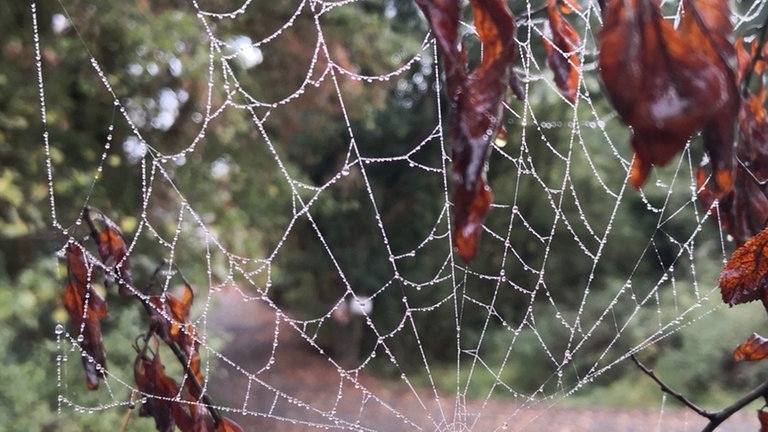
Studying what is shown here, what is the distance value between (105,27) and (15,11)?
394 mm

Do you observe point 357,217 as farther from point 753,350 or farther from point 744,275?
point 744,275

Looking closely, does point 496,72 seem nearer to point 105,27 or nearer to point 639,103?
point 639,103

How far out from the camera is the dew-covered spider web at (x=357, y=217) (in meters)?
3.61

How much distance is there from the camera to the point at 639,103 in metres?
0.33

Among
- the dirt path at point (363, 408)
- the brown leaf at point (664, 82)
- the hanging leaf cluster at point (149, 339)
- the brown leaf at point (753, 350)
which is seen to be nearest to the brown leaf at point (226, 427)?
the hanging leaf cluster at point (149, 339)

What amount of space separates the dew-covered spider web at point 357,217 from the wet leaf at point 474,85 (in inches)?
75.8

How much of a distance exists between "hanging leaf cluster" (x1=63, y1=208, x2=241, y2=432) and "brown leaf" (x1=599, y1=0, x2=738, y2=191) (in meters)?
0.67

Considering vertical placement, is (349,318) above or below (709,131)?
below

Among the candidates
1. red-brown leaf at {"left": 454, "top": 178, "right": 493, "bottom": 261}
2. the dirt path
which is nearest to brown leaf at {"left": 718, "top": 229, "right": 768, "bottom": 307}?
red-brown leaf at {"left": 454, "top": 178, "right": 493, "bottom": 261}

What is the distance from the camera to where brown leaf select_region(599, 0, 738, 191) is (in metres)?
0.33

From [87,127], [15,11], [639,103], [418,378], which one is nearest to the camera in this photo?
[639,103]

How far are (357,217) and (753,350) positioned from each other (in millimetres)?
7182

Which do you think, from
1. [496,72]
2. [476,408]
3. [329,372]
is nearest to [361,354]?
[329,372]

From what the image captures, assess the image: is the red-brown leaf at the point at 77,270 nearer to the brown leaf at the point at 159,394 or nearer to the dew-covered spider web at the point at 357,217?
the brown leaf at the point at 159,394
